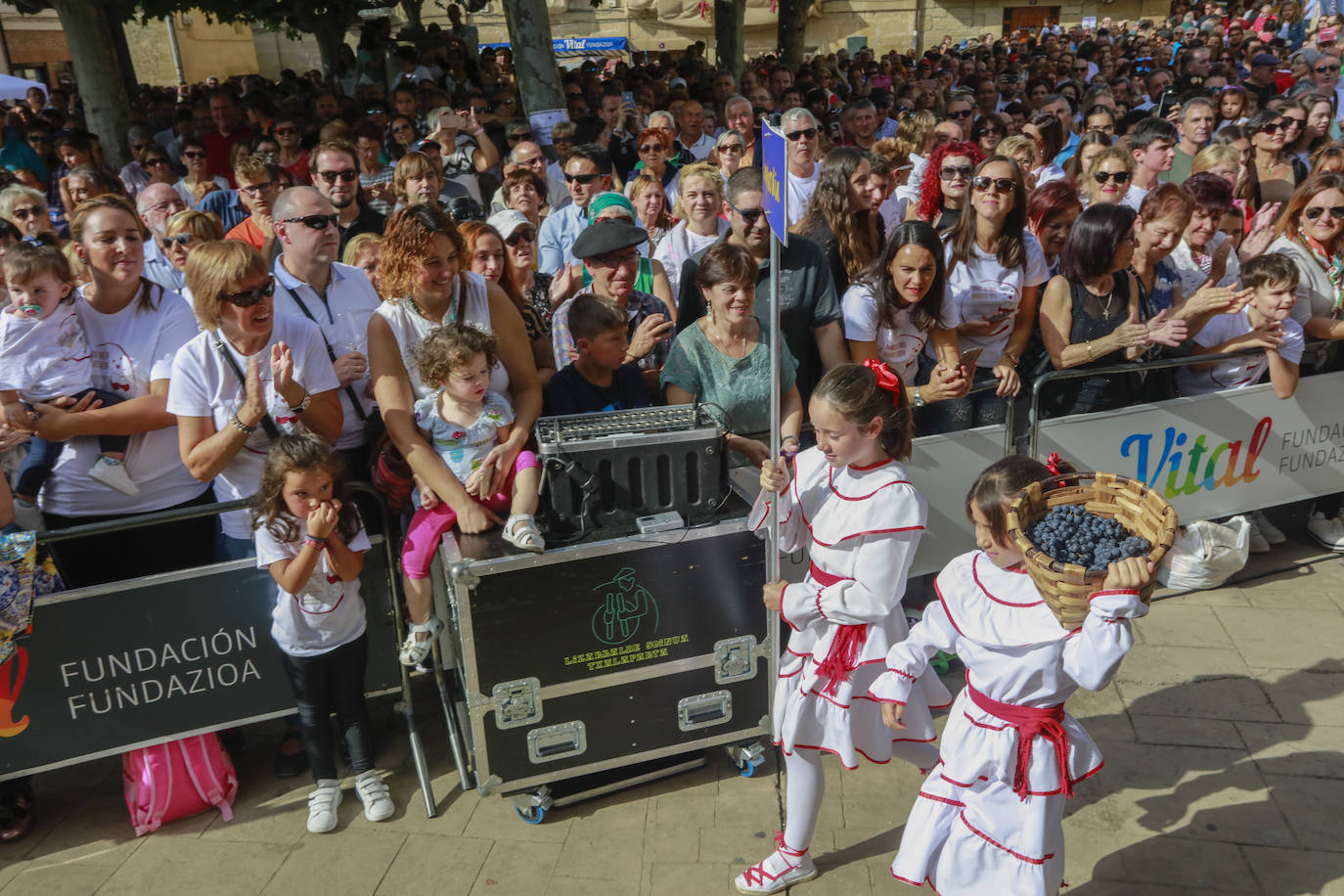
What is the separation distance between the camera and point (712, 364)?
4.04m

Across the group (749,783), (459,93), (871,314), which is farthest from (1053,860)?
Answer: (459,93)

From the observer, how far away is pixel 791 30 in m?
20.2

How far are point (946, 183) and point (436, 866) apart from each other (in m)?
4.75

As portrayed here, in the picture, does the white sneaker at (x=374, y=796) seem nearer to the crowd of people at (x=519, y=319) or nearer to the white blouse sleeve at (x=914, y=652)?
the crowd of people at (x=519, y=319)

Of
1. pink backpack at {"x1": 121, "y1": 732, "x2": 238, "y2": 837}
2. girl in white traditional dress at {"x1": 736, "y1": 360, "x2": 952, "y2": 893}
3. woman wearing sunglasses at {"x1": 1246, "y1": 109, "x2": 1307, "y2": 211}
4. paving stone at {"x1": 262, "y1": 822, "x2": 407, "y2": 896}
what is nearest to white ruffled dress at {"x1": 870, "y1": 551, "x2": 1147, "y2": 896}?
girl in white traditional dress at {"x1": 736, "y1": 360, "x2": 952, "y2": 893}

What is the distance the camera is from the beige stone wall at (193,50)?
3659 cm

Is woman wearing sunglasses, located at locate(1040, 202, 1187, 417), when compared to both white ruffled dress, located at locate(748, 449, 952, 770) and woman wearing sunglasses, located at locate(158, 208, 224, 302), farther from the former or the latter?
woman wearing sunglasses, located at locate(158, 208, 224, 302)

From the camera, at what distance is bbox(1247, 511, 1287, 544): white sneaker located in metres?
5.62

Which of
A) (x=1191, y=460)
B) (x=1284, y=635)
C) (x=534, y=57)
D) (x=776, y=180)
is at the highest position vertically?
(x=534, y=57)

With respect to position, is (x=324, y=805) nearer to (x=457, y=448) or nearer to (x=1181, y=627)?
(x=457, y=448)

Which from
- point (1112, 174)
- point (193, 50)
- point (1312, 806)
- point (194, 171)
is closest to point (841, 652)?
point (1312, 806)

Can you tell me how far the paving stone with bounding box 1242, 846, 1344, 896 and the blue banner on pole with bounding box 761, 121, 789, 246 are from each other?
8.73 ft

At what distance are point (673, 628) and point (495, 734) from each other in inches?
29.3

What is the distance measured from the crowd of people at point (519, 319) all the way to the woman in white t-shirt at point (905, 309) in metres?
0.01
